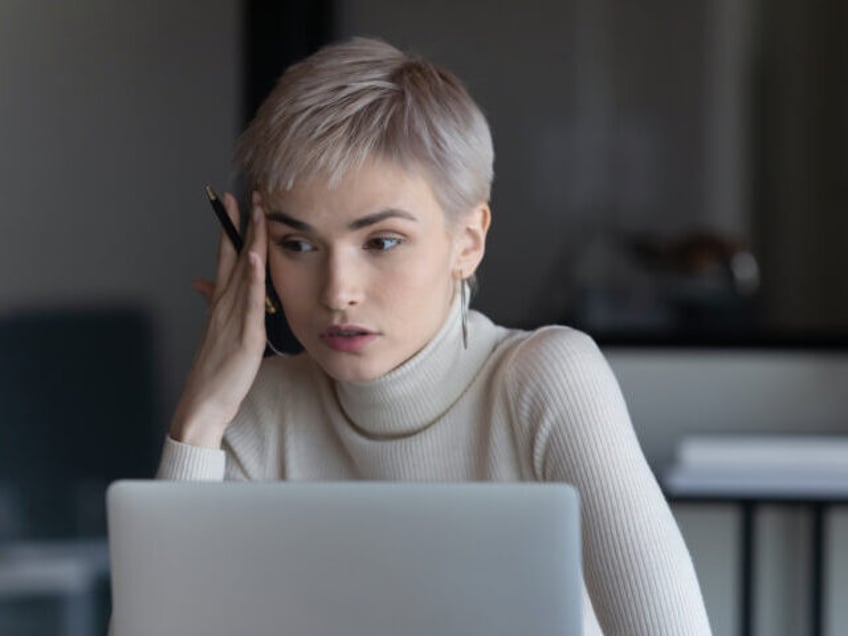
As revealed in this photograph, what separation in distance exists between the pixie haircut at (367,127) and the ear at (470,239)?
0.01m

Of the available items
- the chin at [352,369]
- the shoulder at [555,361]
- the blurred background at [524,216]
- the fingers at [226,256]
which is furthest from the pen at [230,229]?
the blurred background at [524,216]

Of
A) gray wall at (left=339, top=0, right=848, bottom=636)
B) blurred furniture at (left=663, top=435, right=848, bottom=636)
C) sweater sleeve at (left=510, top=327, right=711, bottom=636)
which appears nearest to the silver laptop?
sweater sleeve at (left=510, top=327, right=711, bottom=636)

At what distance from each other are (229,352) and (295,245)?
0.49ft

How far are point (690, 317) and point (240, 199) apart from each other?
5.69 feet

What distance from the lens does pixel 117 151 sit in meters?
3.34

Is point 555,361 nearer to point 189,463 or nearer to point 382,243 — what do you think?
point 382,243

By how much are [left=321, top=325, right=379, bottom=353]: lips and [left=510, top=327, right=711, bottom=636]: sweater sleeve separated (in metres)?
0.15

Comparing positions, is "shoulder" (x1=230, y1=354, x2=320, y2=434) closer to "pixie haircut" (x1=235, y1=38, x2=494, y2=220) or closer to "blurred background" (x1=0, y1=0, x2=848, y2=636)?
"pixie haircut" (x1=235, y1=38, x2=494, y2=220)

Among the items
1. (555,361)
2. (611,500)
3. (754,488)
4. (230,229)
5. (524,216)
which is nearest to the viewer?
(611,500)

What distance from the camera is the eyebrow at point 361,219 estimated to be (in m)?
1.38

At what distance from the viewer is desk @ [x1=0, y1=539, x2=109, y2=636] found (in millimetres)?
2973

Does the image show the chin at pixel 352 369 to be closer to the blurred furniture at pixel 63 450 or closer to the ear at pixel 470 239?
the ear at pixel 470 239

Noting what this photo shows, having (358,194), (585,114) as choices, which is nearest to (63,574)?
(358,194)

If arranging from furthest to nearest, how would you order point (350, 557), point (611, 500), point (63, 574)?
1. point (63, 574)
2. point (611, 500)
3. point (350, 557)
